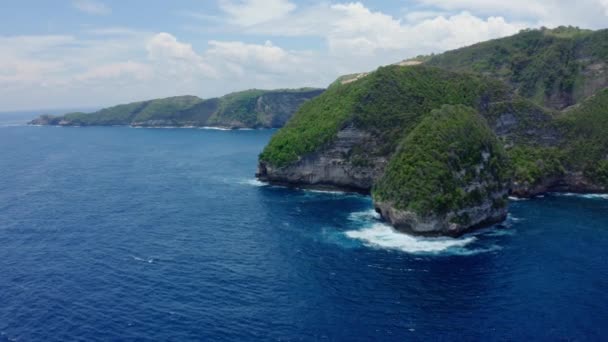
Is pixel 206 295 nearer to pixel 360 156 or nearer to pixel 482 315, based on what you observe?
pixel 482 315

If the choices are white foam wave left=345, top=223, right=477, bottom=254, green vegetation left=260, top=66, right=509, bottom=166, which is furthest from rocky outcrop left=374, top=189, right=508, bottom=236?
green vegetation left=260, top=66, right=509, bottom=166

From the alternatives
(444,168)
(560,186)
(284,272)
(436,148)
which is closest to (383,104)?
(436,148)

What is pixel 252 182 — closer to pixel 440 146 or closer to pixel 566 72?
pixel 440 146

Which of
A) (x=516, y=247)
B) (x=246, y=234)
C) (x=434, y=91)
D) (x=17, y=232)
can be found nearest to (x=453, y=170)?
(x=516, y=247)

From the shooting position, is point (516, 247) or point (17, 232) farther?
point (17, 232)

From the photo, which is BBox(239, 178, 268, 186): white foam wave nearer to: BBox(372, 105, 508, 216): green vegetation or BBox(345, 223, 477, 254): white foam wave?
BBox(372, 105, 508, 216): green vegetation

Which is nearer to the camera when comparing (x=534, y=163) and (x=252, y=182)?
(x=534, y=163)
